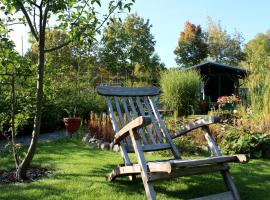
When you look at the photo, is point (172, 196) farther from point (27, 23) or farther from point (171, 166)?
point (27, 23)

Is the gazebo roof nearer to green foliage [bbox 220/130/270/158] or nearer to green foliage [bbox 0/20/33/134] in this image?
green foliage [bbox 220/130/270/158]

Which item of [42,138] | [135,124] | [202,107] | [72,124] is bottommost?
[42,138]

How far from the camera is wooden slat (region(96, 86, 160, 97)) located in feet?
14.2

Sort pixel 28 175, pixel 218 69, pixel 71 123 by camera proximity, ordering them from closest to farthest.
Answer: pixel 28 175, pixel 71 123, pixel 218 69

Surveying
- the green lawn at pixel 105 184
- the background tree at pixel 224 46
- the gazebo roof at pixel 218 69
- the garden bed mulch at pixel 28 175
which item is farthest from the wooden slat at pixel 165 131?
the background tree at pixel 224 46

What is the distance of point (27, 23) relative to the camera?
14.2 ft

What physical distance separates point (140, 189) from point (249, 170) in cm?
169

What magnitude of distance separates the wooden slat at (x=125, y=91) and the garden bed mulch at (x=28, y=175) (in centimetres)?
125

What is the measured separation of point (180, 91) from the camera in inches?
496

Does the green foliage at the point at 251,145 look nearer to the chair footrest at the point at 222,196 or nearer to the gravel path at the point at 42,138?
the chair footrest at the point at 222,196

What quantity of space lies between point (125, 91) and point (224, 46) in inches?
1444

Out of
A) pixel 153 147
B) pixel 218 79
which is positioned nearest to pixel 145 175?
pixel 153 147

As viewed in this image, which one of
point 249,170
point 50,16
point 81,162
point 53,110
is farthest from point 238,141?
point 53,110

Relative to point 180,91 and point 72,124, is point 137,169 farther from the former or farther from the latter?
point 180,91
